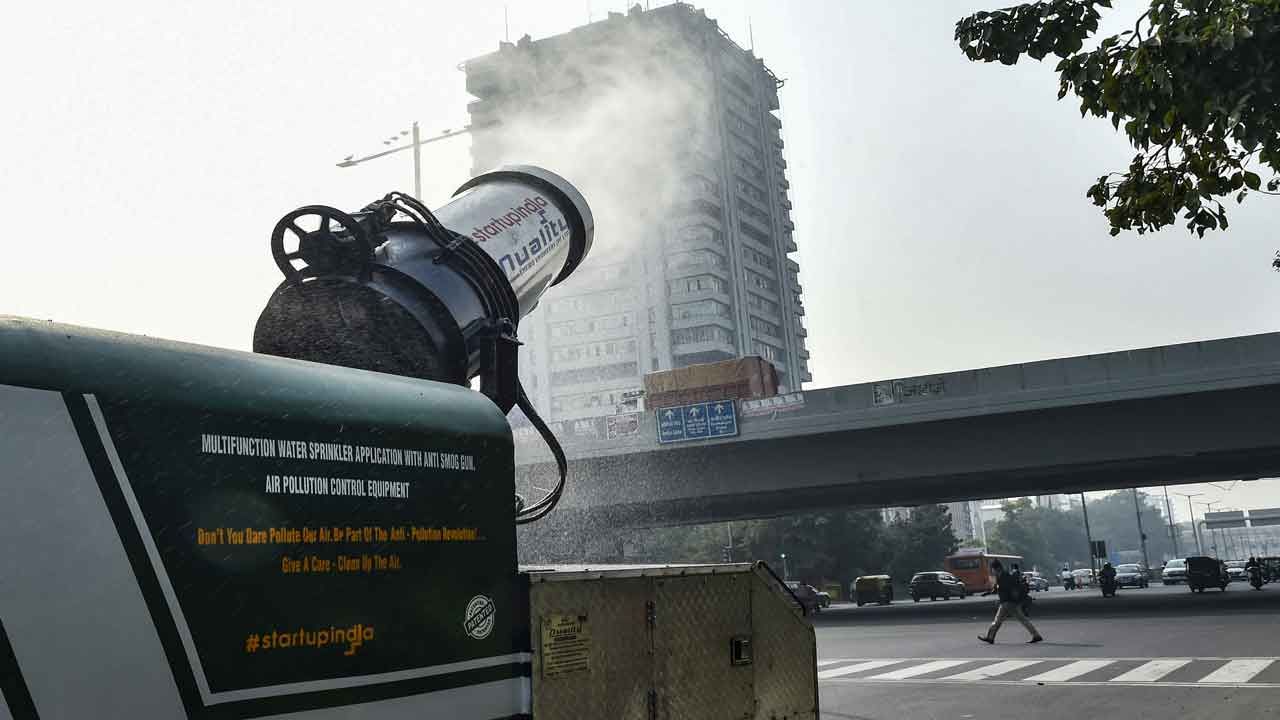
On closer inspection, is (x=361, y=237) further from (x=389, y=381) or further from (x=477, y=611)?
(x=477, y=611)

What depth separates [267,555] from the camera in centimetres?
353

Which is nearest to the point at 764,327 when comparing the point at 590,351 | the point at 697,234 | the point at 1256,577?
the point at 697,234

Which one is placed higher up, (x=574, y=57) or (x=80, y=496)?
(x=574, y=57)

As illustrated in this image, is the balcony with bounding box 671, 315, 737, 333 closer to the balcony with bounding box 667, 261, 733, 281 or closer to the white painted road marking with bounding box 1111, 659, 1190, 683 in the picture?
the balcony with bounding box 667, 261, 733, 281

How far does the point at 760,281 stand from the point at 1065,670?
143m

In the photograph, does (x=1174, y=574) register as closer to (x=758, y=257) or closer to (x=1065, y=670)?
(x=1065, y=670)

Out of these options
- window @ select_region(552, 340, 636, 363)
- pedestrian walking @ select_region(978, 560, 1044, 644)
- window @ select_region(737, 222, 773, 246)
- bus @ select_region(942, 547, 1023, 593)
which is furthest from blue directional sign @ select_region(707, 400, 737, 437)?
window @ select_region(737, 222, 773, 246)

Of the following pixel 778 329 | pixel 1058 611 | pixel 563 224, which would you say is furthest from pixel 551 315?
pixel 563 224

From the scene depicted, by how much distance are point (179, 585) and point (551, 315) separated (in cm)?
15165

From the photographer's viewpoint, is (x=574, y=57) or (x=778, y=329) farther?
(x=778, y=329)

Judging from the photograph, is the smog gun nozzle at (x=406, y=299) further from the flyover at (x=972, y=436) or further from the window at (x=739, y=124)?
the window at (x=739, y=124)

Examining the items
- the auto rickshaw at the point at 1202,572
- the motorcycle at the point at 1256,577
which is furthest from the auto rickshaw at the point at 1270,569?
the auto rickshaw at the point at 1202,572

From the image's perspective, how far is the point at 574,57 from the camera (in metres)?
128

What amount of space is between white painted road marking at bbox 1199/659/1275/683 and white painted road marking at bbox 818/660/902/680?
490 centimetres
